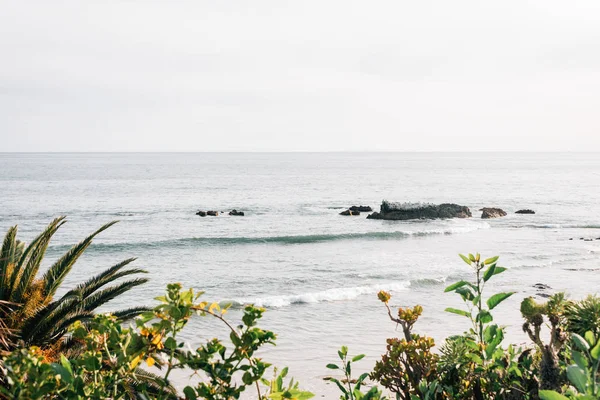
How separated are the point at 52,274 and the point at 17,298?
0.58 m

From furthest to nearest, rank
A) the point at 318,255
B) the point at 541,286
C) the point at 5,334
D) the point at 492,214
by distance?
the point at 492,214 → the point at 318,255 → the point at 541,286 → the point at 5,334

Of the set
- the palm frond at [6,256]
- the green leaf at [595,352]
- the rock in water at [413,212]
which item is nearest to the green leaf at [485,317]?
the green leaf at [595,352]

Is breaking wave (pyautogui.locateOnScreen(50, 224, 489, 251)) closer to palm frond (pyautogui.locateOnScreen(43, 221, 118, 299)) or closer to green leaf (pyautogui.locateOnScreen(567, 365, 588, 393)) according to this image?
palm frond (pyautogui.locateOnScreen(43, 221, 118, 299))

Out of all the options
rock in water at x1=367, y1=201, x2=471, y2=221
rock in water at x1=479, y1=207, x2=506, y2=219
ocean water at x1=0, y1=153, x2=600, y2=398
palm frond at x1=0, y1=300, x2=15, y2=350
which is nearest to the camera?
palm frond at x1=0, y1=300, x2=15, y2=350

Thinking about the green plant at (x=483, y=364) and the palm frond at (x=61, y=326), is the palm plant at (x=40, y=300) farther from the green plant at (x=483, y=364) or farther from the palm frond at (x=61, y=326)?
the green plant at (x=483, y=364)

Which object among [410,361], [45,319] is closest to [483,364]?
[410,361]

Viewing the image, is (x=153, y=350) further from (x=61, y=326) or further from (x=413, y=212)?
(x=413, y=212)

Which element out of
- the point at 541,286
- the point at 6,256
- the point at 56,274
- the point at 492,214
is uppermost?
the point at 6,256

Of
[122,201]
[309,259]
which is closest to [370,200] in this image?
[122,201]

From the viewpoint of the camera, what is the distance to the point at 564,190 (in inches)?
2803

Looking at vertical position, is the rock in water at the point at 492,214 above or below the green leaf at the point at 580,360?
below

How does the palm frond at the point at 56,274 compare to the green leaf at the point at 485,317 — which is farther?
the palm frond at the point at 56,274

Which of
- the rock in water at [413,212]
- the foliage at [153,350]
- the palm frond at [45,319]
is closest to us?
the foliage at [153,350]

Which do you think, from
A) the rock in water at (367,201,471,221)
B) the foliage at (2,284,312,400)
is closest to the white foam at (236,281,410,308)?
the foliage at (2,284,312,400)
